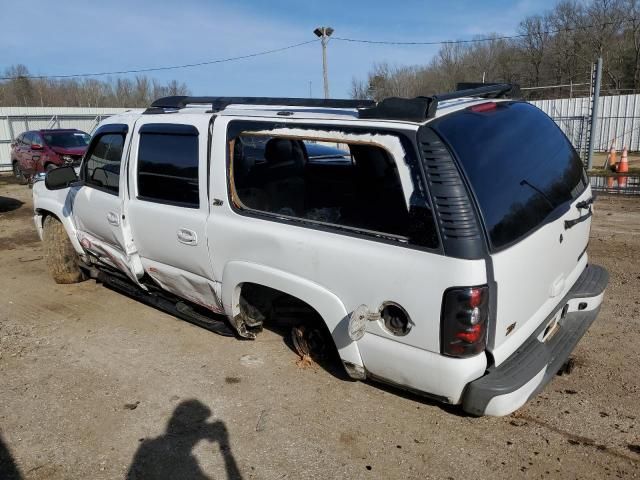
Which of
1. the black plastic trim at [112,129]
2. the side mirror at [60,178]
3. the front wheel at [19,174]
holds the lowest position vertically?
the front wheel at [19,174]

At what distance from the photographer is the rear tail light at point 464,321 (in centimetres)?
251

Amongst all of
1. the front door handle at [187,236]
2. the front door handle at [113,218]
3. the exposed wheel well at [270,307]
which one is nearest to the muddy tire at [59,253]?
the front door handle at [113,218]

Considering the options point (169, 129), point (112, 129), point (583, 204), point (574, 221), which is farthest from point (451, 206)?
point (112, 129)

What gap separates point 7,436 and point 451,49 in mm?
46522

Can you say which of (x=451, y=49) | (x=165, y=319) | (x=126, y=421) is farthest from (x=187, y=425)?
(x=451, y=49)

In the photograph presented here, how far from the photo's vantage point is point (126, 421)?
10.8 feet

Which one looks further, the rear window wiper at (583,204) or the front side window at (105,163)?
the front side window at (105,163)

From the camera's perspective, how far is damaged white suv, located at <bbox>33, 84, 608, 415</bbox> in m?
2.58

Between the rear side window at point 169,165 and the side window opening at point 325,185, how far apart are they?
0.42m

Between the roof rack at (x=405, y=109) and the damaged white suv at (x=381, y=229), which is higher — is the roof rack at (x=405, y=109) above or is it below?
above

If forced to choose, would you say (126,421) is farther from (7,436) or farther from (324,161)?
(324,161)

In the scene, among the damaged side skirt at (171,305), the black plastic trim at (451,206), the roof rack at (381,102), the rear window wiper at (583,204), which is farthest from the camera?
the damaged side skirt at (171,305)

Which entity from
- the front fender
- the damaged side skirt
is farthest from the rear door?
the damaged side skirt

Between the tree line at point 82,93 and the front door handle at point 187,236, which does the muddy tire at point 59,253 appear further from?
the tree line at point 82,93
